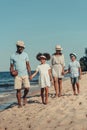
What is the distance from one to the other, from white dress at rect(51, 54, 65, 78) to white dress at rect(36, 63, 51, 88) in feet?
4.30

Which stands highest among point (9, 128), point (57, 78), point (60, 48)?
point (60, 48)

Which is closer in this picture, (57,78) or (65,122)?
(65,122)

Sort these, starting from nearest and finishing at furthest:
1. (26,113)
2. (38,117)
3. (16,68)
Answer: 1. (38,117)
2. (26,113)
3. (16,68)

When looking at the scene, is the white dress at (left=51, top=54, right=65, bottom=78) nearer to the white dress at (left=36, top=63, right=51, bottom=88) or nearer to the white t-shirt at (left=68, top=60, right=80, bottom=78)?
the white t-shirt at (left=68, top=60, right=80, bottom=78)

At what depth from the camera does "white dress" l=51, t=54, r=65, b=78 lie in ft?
43.3

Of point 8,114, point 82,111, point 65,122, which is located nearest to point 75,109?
point 82,111

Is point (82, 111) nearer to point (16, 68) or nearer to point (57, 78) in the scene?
point (16, 68)

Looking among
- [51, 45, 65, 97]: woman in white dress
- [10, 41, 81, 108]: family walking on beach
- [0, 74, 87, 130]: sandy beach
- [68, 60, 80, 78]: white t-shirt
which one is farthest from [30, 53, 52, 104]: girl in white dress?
[68, 60, 80, 78]: white t-shirt

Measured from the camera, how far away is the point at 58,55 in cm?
1332

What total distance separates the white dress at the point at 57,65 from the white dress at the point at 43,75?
1.31 meters

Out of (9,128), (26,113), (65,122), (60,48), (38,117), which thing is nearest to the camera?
(65,122)

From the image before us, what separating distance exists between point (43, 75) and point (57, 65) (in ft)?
5.05

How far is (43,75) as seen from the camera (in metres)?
11.8

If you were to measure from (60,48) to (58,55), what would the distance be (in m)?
0.29
